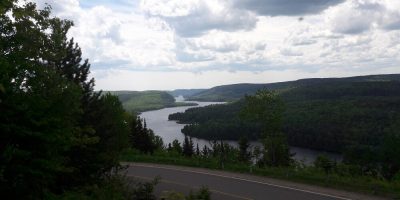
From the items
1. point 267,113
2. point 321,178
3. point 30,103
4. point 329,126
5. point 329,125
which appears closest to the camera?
point 30,103

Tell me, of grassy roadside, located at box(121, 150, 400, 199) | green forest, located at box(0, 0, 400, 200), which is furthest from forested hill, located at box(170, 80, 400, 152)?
green forest, located at box(0, 0, 400, 200)

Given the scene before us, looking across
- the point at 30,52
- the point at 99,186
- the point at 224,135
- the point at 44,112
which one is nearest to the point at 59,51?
the point at 30,52

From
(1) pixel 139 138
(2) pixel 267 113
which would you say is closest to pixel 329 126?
(1) pixel 139 138

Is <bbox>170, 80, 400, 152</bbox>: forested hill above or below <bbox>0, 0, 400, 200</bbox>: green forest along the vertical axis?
below

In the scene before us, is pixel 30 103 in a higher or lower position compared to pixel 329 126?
higher

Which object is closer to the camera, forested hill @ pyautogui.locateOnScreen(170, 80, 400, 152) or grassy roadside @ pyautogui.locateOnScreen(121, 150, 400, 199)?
grassy roadside @ pyautogui.locateOnScreen(121, 150, 400, 199)

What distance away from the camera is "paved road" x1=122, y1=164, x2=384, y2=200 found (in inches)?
818

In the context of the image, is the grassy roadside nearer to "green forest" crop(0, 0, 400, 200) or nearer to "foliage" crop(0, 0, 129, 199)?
"green forest" crop(0, 0, 400, 200)

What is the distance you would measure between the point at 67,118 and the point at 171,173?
16533 mm

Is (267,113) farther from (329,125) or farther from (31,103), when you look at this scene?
(329,125)

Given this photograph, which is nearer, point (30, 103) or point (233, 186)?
point (30, 103)

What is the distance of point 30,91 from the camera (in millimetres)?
12227

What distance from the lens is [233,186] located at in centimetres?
2389

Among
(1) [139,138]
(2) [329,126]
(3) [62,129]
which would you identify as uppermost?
(3) [62,129]
